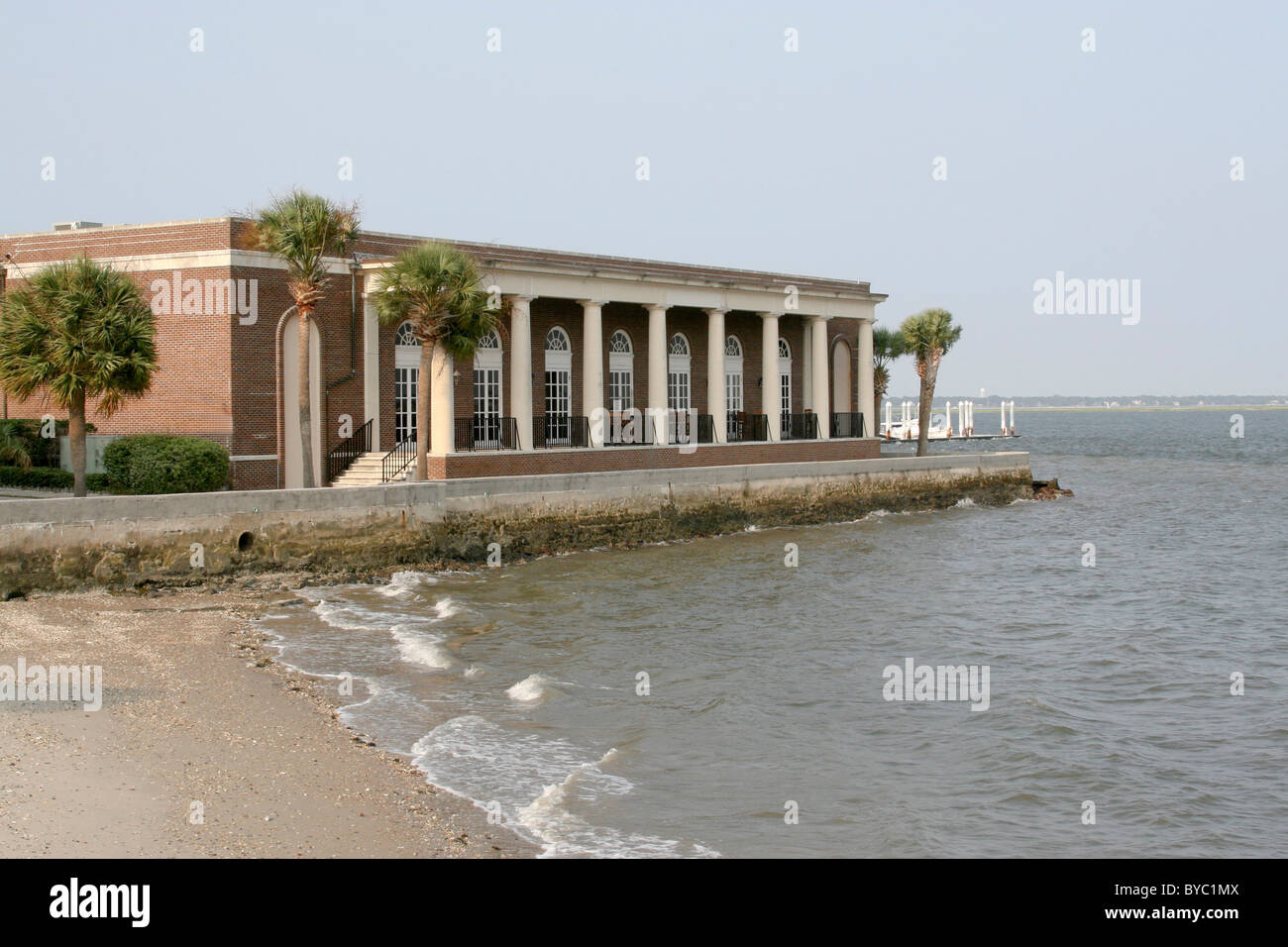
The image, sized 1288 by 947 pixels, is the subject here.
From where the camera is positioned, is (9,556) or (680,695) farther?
(9,556)

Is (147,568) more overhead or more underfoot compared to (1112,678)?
more overhead

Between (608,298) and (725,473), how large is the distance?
6.55m

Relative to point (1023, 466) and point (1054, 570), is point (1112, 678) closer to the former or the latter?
point (1054, 570)

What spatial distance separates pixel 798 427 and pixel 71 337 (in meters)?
28.5

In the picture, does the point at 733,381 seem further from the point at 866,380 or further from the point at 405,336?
the point at 405,336

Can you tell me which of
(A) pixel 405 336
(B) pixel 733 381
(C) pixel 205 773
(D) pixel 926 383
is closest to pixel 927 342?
(D) pixel 926 383

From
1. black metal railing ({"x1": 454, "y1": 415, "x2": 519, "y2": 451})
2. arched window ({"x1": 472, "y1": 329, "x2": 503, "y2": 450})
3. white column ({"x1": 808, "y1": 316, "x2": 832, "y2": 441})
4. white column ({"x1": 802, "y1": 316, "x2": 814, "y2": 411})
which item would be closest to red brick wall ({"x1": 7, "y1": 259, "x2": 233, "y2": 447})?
black metal railing ({"x1": 454, "y1": 415, "x2": 519, "y2": 451})

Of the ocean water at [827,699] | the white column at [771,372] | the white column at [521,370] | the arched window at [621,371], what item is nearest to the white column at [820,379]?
the white column at [771,372]

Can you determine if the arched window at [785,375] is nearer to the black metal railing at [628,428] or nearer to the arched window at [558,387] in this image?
the black metal railing at [628,428]

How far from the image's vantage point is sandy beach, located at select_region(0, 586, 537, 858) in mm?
9711

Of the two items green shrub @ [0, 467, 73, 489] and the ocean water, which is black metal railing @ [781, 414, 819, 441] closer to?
the ocean water

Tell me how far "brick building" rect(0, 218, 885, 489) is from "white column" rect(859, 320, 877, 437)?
89mm

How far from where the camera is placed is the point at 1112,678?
18578mm

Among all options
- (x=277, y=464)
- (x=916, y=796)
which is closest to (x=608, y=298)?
(x=277, y=464)
